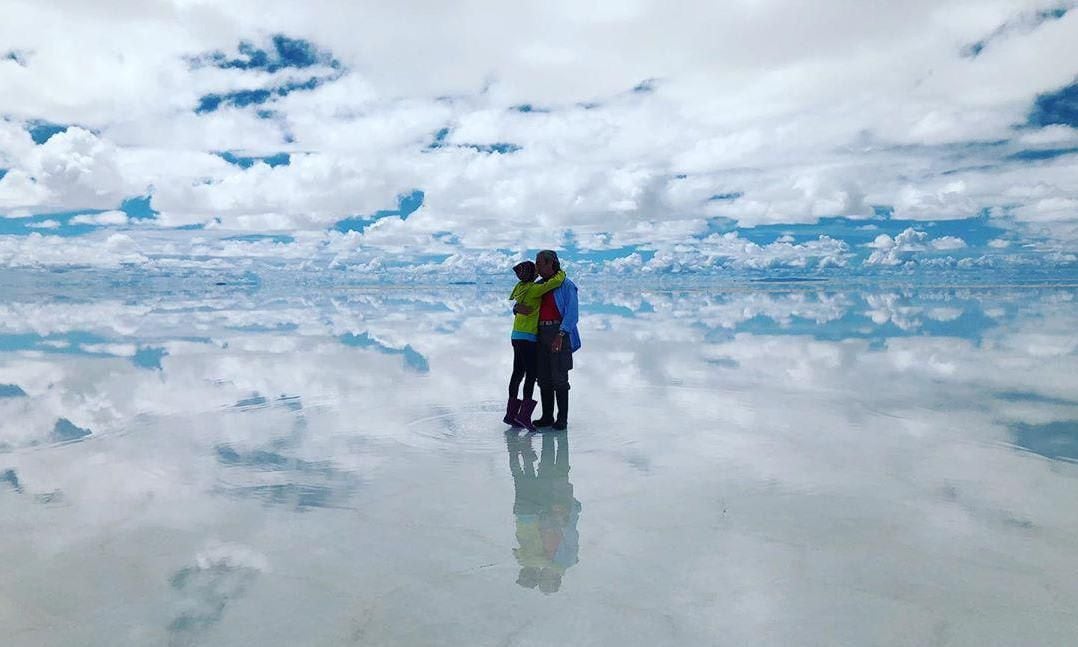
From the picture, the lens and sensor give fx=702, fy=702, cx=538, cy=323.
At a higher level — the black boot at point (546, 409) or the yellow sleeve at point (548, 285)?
the yellow sleeve at point (548, 285)

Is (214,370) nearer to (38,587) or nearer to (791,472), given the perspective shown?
(38,587)

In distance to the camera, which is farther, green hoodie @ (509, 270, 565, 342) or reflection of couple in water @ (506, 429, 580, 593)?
green hoodie @ (509, 270, 565, 342)

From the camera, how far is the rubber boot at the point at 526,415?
9.08 metres

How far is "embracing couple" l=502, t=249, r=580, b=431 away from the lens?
8969 millimetres

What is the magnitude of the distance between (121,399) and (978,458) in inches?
482

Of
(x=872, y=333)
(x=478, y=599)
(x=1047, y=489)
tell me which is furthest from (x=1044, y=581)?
(x=872, y=333)

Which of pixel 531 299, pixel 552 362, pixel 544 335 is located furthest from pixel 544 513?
pixel 531 299

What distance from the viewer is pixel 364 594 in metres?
4.55

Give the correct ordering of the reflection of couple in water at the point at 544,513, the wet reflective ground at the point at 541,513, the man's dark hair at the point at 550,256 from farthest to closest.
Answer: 1. the man's dark hair at the point at 550,256
2. the reflection of couple in water at the point at 544,513
3. the wet reflective ground at the point at 541,513

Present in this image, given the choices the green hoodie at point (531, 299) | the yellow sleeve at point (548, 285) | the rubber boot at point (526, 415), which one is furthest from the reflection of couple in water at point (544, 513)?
the yellow sleeve at point (548, 285)

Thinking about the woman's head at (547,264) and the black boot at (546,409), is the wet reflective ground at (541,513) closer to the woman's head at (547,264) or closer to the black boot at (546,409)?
the black boot at (546,409)

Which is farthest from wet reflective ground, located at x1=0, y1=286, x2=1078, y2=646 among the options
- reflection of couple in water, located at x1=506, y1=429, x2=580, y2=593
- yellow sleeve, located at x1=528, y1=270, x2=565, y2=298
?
yellow sleeve, located at x1=528, y1=270, x2=565, y2=298

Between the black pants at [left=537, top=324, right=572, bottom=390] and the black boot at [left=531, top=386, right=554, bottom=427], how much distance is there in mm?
108

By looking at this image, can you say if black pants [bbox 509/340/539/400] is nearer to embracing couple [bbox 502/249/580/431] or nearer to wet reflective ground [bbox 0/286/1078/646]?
embracing couple [bbox 502/249/580/431]
